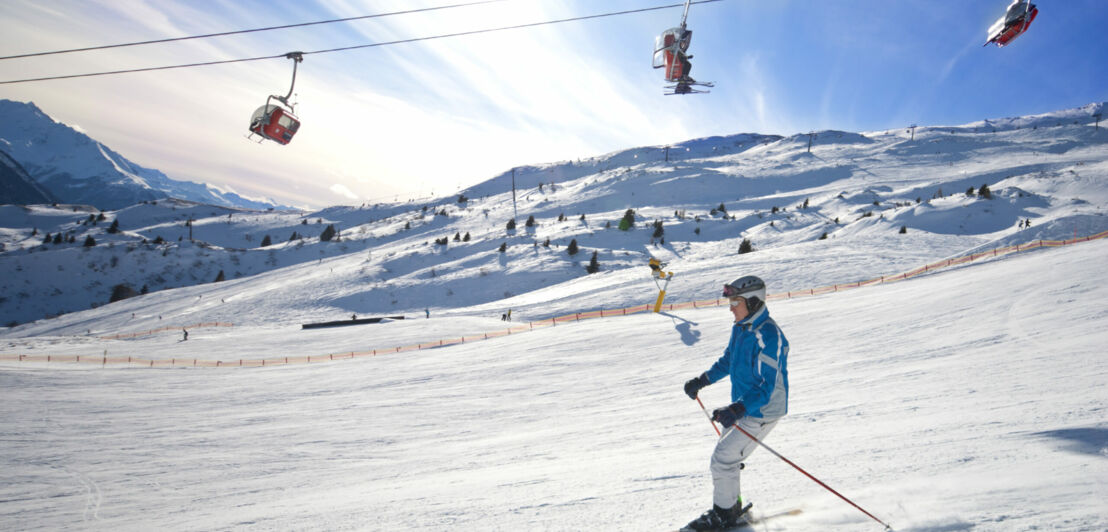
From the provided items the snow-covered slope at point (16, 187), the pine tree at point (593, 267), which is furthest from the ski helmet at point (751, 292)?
the snow-covered slope at point (16, 187)

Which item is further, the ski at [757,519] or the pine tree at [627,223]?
the pine tree at [627,223]

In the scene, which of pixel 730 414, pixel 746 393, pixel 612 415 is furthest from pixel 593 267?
pixel 730 414

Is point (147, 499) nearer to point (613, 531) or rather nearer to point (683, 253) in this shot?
point (613, 531)

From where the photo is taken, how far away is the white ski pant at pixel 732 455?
12.5ft

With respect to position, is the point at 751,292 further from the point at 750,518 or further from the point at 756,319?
the point at 750,518

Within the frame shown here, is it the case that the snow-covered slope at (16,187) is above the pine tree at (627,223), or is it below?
above

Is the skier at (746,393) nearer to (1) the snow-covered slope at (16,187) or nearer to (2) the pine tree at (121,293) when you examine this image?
(2) the pine tree at (121,293)

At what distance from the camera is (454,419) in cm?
888

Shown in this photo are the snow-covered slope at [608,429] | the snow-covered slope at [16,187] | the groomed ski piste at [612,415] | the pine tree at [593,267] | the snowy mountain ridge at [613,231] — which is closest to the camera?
the snow-covered slope at [608,429]

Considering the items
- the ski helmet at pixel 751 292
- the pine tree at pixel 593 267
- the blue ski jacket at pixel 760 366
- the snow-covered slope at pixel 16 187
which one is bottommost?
the blue ski jacket at pixel 760 366

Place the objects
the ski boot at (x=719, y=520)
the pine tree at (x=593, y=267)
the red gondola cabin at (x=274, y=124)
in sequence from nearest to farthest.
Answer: the ski boot at (x=719, y=520)
the red gondola cabin at (x=274, y=124)
the pine tree at (x=593, y=267)

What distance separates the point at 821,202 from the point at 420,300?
36567mm

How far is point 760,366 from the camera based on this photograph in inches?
145

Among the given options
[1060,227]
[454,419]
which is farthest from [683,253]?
[454,419]
